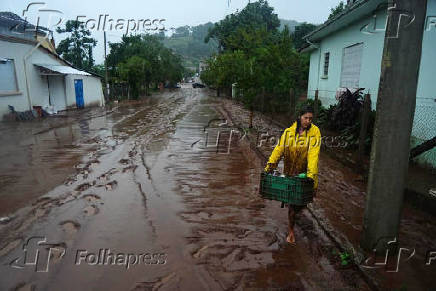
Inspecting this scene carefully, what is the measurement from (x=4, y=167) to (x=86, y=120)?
9.13 m

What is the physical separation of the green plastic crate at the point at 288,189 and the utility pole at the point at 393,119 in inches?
29.0

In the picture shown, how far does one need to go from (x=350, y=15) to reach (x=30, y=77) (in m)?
15.8

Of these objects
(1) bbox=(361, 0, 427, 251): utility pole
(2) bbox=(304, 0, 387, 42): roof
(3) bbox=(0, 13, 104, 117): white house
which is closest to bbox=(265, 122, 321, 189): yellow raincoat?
(1) bbox=(361, 0, 427, 251): utility pole

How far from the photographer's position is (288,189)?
3.55 m

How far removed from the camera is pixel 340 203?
17.5 feet

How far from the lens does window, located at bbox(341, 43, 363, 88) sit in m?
10.2

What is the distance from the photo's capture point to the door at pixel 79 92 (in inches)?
833

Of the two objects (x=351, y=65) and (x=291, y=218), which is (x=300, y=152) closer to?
(x=291, y=218)

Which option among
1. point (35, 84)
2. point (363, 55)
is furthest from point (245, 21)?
point (363, 55)

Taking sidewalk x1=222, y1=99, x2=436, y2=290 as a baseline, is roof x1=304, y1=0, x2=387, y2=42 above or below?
above

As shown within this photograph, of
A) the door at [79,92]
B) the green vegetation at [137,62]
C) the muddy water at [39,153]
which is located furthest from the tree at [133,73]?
the muddy water at [39,153]

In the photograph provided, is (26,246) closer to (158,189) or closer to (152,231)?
(152,231)

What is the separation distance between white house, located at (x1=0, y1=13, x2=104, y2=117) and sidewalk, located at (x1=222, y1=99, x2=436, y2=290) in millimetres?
15315

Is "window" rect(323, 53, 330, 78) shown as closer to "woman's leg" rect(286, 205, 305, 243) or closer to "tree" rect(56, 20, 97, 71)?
"woman's leg" rect(286, 205, 305, 243)
